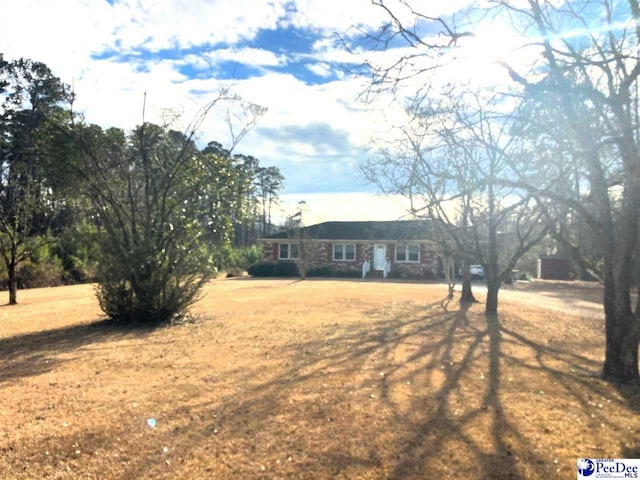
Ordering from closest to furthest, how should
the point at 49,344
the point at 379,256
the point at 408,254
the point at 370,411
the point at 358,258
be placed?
the point at 370,411 < the point at 49,344 < the point at 408,254 < the point at 379,256 < the point at 358,258

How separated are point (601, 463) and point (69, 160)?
402 inches

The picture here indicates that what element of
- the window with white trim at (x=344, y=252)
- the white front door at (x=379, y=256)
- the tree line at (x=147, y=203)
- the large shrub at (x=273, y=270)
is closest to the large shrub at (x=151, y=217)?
the tree line at (x=147, y=203)

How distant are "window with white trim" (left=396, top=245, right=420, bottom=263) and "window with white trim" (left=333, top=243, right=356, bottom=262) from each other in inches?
119

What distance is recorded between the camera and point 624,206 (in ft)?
18.1

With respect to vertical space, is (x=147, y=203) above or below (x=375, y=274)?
above

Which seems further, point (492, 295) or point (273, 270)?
point (273, 270)

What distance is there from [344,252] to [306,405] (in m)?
27.1

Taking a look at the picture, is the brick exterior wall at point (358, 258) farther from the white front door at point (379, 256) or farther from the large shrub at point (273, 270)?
the large shrub at point (273, 270)

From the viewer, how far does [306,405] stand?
4.51 m

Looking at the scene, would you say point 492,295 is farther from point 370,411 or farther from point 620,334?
point 370,411

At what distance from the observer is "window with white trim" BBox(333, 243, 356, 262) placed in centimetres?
3134

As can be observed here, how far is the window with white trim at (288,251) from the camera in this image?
32312mm

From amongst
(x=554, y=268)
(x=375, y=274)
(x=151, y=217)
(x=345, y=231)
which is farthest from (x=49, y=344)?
(x=554, y=268)

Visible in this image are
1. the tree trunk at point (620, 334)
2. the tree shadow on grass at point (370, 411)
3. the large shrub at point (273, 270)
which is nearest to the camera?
the tree shadow on grass at point (370, 411)
